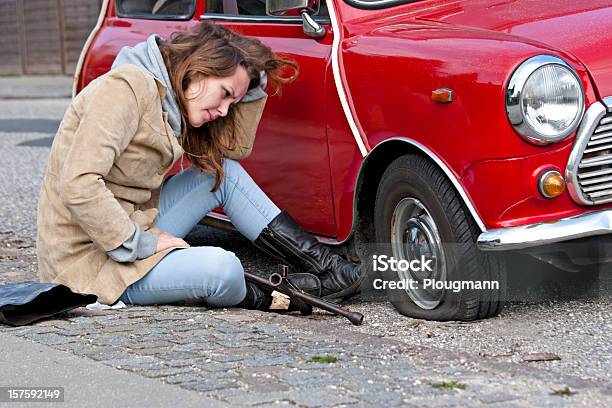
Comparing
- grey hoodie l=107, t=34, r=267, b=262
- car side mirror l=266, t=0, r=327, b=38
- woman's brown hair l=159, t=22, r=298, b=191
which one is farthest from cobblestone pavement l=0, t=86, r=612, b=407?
car side mirror l=266, t=0, r=327, b=38

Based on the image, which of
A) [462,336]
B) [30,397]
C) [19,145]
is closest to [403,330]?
[462,336]

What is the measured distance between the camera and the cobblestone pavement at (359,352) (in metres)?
3.62

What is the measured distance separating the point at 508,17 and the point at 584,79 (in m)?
0.64

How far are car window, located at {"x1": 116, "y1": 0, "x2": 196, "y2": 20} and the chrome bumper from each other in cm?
254

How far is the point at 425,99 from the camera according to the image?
4.54 meters

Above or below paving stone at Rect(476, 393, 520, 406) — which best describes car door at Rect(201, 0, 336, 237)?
above

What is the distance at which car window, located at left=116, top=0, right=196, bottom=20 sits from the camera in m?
6.32

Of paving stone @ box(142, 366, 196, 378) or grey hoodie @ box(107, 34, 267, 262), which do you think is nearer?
paving stone @ box(142, 366, 196, 378)

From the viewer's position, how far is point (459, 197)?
452 centimetres

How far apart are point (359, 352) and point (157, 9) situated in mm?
2972

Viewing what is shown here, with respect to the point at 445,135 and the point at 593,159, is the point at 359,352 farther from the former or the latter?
the point at 593,159

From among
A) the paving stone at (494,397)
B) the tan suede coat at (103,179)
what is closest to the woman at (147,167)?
the tan suede coat at (103,179)

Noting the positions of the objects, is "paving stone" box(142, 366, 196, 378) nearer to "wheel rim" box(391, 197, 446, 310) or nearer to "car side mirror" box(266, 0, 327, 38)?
Result: "wheel rim" box(391, 197, 446, 310)

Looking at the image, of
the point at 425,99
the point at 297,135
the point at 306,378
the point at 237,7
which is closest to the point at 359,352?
the point at 306,378
